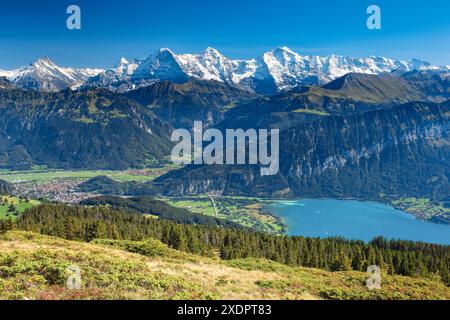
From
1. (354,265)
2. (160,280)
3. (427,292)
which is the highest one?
(160,280)
